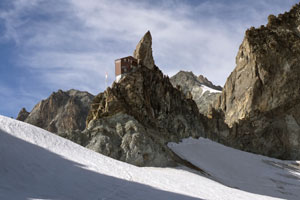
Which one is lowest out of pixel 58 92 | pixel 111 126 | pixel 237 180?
pixel 237 180

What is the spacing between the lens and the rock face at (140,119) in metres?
22.5

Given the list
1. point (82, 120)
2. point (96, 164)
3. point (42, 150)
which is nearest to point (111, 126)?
point (96, 164)

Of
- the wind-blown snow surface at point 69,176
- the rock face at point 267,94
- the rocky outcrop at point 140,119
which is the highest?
the rock face at point 267,94

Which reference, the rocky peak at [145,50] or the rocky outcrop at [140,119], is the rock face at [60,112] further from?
the rocky outcrop at [140,119]

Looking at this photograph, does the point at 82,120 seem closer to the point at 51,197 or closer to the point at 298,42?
the point at 298,42

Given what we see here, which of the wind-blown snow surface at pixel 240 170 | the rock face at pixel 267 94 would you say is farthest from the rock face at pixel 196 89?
the wind-blown snow surface at pixel 240 170

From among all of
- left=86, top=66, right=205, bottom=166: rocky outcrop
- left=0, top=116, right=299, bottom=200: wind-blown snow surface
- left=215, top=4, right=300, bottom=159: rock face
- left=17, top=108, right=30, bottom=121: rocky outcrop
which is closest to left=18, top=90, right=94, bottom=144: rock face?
left=17, top=108, right=30, bottom=121: rocky outcrop

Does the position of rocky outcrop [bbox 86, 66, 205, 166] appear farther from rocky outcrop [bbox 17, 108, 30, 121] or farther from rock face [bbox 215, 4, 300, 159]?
rocky outcrop [bbox 17, 108, 30, 121]

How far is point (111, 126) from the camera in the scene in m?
24.1

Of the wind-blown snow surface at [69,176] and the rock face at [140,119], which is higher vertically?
the rock face at [140,119]

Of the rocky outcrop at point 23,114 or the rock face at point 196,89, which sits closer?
the rocky outcrop at point 23,114

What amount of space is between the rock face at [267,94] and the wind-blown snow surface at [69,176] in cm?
4454

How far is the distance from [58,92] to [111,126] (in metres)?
77.5

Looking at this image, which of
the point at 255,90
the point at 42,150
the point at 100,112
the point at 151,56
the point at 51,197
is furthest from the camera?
the point at 255,90
